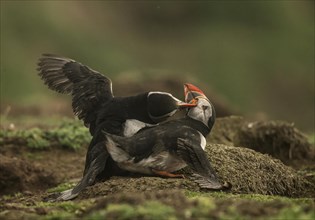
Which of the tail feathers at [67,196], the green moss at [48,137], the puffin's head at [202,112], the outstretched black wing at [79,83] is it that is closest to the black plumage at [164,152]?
the puffin's head at [202,112]

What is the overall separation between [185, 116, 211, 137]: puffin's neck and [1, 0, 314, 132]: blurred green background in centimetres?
1776

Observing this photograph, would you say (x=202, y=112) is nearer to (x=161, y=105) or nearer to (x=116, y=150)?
(x=161, y=105)

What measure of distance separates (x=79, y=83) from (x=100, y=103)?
0.52 metres

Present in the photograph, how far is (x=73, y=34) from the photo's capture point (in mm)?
36531

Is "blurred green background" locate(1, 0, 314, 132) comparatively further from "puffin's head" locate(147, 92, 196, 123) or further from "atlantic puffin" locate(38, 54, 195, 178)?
"puffin's head" locate(147, 92, 196, 123)

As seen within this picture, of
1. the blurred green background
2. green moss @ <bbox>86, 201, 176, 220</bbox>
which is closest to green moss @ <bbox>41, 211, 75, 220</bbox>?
green moss @ <bbox>86, 201, 176, 220</bbox>

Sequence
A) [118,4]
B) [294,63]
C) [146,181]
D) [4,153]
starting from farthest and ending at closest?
[118,4]
[294,63]
[4,153]
[146,181]

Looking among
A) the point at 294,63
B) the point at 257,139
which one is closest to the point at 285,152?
the point at 257,139

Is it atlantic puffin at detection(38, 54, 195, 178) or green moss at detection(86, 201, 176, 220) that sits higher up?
atlantic puffin at detection(38, 54, 195, 178)

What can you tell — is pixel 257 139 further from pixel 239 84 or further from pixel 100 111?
pixel 239 84

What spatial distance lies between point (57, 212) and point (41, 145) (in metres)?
6.55

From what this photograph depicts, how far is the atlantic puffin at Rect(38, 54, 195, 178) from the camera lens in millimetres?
10422

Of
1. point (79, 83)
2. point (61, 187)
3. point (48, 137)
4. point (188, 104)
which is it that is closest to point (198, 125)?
point (188, 104)

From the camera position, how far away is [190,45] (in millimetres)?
38906
